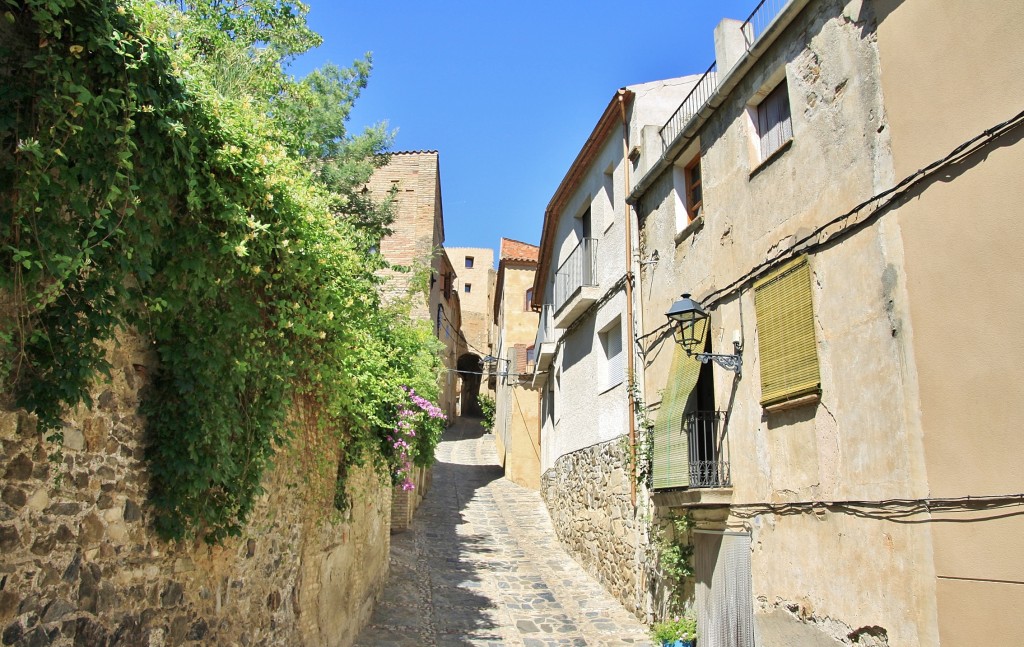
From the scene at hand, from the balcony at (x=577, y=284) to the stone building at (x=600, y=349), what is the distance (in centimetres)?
2

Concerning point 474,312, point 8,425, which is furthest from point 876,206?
point 474,312

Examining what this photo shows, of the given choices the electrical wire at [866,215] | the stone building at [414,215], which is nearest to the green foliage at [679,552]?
the electrical wire at [866,215]

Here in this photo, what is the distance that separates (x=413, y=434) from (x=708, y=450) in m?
3.97

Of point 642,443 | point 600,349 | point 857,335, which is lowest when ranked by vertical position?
point 642,443

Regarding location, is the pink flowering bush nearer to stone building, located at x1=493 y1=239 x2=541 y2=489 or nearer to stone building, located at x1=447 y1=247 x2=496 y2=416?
stone building, located at x1=493 y1=239 x2=541 y2=489

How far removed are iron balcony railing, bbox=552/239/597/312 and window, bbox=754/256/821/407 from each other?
6.09 metres

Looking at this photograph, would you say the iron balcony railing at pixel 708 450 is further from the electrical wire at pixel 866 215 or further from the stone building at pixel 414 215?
the stone building at pixel 414 215

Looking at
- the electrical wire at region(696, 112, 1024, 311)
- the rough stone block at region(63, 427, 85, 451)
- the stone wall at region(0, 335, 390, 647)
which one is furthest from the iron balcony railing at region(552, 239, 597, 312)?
the rough stone block at region(63, 427, 85, 451)

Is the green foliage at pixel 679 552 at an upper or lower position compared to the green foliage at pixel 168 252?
lower

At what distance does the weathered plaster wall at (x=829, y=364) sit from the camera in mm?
6020

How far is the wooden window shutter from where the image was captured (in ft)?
31.8

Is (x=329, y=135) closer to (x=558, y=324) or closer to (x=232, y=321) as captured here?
(x=558, y=324)

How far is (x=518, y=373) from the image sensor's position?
24328 millimetres

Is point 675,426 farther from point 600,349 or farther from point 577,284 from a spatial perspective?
point 577,284
